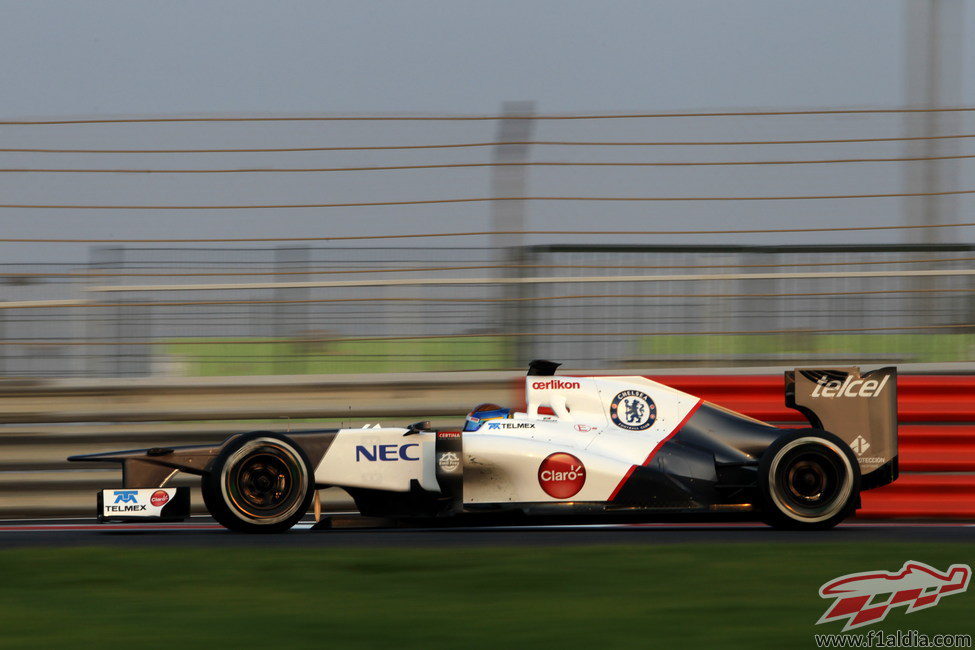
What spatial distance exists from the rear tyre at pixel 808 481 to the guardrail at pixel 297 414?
101 cm

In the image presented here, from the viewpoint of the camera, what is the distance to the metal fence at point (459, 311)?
27.8 feet

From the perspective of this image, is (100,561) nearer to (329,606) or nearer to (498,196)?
(329,606)

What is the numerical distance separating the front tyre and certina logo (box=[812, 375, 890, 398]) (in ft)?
9.17

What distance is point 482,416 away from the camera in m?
7.08

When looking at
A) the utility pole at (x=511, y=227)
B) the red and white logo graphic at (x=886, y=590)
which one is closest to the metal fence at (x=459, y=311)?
the utility pole at (x=511, y=227)

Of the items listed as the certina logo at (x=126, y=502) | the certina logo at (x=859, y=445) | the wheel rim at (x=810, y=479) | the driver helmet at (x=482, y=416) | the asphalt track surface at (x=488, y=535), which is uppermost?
the driver helmet at (x=482, y=416)

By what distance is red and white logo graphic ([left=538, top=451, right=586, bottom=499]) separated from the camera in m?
6.75

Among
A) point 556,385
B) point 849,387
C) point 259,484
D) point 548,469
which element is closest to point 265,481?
point 259,484

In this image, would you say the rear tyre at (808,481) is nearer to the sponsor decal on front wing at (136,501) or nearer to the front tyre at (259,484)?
the front tyre at (259,484)

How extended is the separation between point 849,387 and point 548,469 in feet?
5.83

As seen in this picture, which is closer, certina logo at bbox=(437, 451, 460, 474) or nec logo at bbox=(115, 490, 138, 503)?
certina logo at bbox=(437, 451, 460, 474)

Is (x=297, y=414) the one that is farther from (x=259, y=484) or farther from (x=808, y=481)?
(x=808, y=481)

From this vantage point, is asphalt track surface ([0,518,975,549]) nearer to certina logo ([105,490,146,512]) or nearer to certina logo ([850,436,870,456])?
certina logo ([105,490,146,512])

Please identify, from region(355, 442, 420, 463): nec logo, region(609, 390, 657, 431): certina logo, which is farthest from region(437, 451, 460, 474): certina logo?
region(609, 390, 657, 431): certina logo
